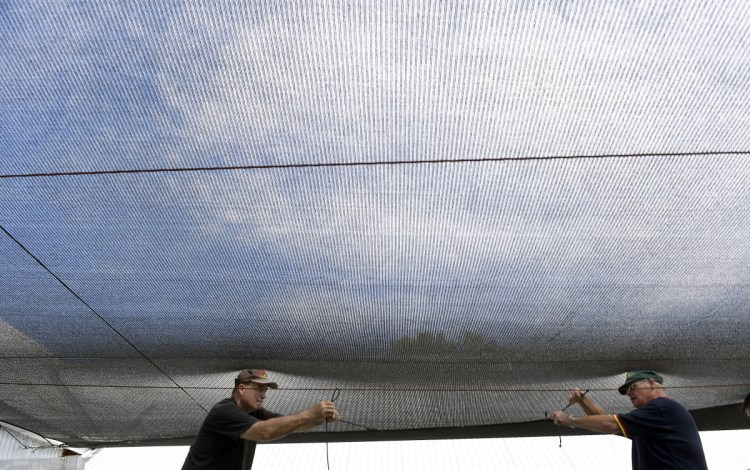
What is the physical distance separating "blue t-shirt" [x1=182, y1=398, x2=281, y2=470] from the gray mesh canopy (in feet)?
2.03

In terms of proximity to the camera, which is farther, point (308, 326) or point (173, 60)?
point (308, 326)

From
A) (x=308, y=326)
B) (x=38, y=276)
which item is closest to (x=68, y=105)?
(x=38, y=276)

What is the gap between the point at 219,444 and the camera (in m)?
3.10

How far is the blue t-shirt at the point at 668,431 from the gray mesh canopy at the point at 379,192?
22.2 inches

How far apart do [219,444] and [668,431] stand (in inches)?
Answer: 68.6

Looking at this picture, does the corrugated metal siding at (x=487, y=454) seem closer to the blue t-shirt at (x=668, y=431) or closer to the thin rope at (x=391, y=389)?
the thin rope at (x=391, y=389)

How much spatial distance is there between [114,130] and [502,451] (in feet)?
12.2

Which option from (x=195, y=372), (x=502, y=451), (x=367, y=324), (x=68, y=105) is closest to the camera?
(x=68, y=105)

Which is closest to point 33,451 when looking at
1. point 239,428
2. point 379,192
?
point 239,428

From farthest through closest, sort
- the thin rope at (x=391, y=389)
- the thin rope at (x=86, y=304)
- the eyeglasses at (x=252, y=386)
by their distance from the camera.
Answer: the thin rope at (x=391, y=389) → the eyeglasses at (x=252, y=386) → the thin rope at (x=86, y=304)

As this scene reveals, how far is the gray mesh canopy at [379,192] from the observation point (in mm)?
2178

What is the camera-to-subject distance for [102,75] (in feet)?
7.59

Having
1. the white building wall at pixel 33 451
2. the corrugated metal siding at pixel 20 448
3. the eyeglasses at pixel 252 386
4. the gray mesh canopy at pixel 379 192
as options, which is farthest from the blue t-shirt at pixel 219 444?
the corrugated metal siding at pixel 20 448

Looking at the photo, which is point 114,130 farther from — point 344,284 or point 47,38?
point 344,284
